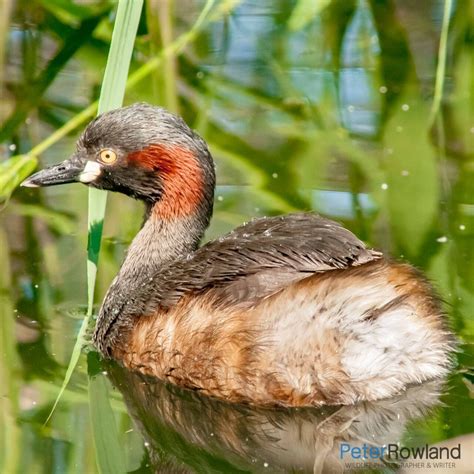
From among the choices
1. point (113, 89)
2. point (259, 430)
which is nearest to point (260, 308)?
point (259, 430)

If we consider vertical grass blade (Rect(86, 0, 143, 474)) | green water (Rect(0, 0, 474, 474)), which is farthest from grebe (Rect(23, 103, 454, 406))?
vertical grass blade (Rect(86, 0, 143, 474))

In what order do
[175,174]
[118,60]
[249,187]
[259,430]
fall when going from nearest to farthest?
1. [259,430]
2. [118,60]
3. [175,174]
4. [249,187]

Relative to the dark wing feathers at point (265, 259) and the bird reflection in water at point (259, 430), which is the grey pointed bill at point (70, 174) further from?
the bird reflection in water at point (259, 430)

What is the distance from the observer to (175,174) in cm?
554

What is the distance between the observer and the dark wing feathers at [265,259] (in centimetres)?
499

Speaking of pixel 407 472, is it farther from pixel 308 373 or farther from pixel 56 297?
pixel 56 297

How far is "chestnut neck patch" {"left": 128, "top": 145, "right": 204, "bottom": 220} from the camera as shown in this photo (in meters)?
5.50

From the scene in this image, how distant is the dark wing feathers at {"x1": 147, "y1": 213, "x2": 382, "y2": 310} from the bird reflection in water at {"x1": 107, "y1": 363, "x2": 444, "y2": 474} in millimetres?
440

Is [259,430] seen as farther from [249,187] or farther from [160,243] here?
[249,187]

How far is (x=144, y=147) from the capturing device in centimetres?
556

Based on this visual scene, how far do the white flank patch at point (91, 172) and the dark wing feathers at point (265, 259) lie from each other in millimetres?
660

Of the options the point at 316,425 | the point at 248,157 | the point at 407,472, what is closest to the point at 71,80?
the point at 248,157

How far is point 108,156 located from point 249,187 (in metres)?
1.40

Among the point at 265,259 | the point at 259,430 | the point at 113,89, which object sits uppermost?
the point at 113,89
